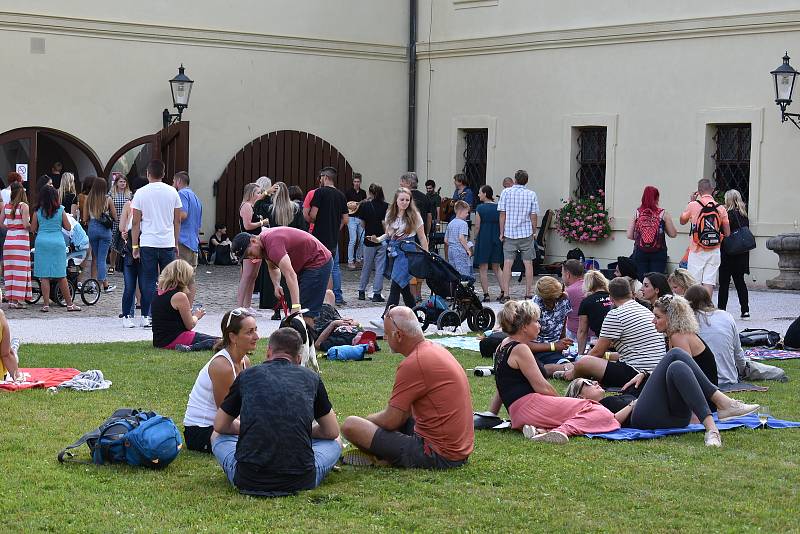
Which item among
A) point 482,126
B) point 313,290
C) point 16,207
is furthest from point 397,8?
point 313,290

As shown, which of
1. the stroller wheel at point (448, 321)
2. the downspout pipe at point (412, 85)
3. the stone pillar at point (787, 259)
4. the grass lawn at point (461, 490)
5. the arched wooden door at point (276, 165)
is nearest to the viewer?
the grass lawn at point (461, 490)

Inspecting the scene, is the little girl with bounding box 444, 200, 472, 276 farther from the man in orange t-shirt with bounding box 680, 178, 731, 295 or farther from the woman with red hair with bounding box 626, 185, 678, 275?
the man in orange t-shirt with bounding box 680, 178, 731, 295

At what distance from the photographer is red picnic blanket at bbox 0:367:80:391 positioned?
30.9ft

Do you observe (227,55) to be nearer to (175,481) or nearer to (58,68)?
(58,68)

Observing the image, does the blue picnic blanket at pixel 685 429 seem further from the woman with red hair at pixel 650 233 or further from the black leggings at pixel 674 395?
the woman with red hair at pixel 650 233

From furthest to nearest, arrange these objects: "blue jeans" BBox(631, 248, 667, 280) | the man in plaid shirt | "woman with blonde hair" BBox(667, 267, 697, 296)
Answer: the man in plaid shirt → "blue jeans" BBox(631, 248, 667, 280) → "woman with blonde hair" BBox(667, 267, 697, 296)

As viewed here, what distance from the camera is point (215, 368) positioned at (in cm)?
723

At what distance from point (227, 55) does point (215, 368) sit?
52.6ft

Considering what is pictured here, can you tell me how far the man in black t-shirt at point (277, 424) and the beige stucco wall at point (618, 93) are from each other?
557 inches

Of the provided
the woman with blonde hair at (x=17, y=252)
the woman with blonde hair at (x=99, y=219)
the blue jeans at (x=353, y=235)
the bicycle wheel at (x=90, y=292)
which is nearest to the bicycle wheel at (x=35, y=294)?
the woman with blonde hair at (x=17, y=252)

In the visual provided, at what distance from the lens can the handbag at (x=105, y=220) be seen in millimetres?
16781

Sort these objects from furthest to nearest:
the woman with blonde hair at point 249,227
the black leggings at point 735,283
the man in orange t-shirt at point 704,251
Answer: the black leggings at point 735,283 → the man in orange t-shirt at point 704,251 → the woman with blonde hair at point 249,227

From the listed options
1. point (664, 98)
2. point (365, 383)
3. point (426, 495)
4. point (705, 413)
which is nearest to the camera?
point (426, 495)

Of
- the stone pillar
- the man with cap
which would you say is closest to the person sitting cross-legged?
the man with cap
